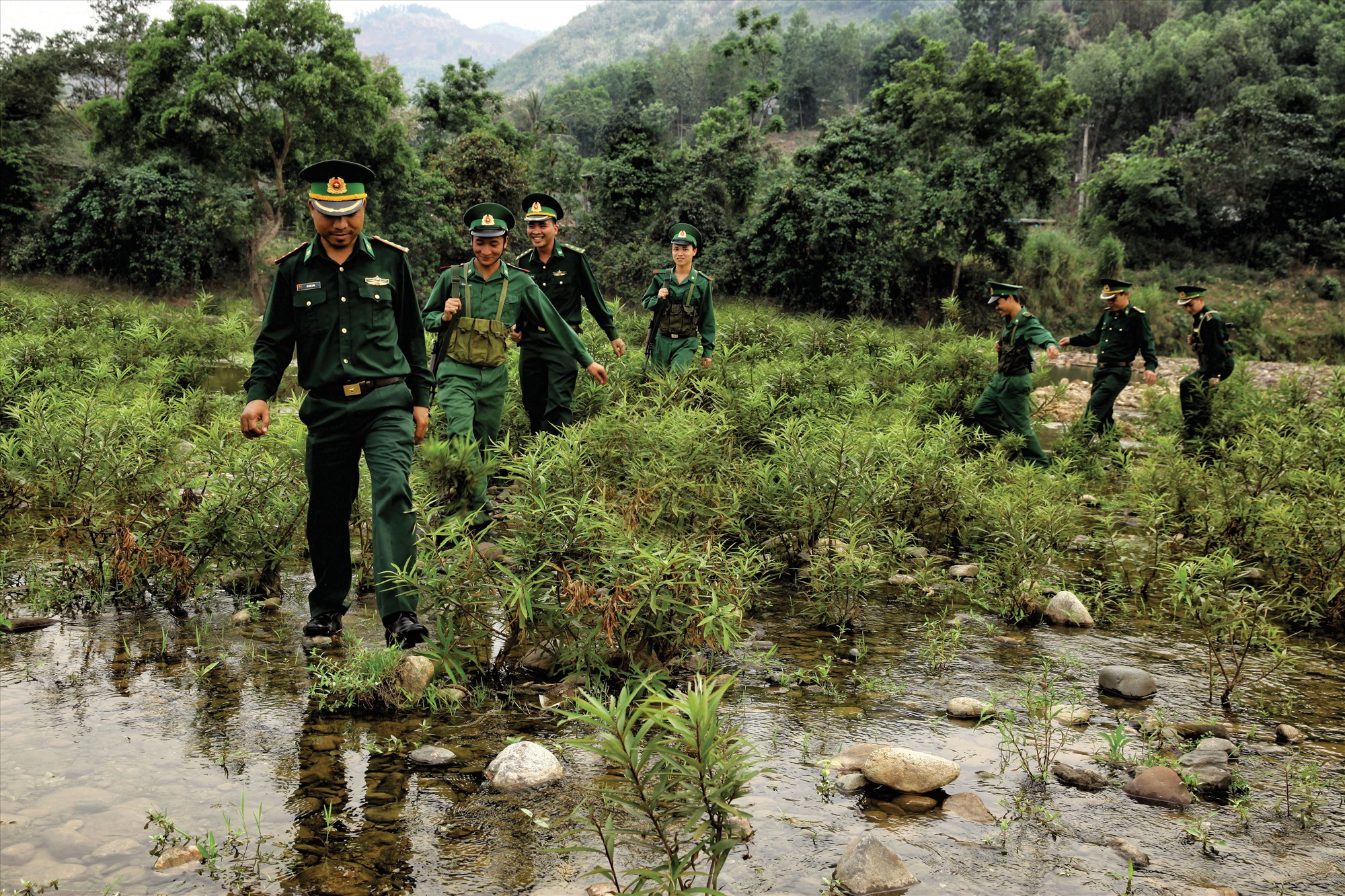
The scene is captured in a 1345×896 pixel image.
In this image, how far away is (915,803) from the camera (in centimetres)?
326

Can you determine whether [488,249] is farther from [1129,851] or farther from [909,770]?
[1129,851]

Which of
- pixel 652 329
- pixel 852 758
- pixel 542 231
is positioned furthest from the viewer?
pixel 652 329

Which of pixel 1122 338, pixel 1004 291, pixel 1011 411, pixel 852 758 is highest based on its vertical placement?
pixel 1004 291

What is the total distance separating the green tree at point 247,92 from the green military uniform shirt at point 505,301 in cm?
2545

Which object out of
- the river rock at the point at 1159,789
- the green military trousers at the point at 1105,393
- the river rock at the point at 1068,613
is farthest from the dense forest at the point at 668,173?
the river rock at the point at 1159,789

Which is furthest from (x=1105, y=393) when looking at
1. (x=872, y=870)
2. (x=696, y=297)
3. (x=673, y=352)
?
(x=872, y=870)

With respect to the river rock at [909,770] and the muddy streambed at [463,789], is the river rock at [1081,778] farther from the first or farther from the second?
the river rock at [909,770]

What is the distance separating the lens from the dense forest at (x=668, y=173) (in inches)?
1126

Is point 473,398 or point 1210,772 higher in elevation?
point 473,398

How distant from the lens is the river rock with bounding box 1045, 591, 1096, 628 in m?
5.52

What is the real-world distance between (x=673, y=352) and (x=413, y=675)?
5837 millimetres

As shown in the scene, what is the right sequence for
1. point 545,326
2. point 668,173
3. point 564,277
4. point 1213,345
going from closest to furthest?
point 545,326, point 564,277, point 1213,345, point 668,173

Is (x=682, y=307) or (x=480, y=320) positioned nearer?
(x=480, y=320)

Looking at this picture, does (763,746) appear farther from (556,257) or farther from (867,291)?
(867,291)
